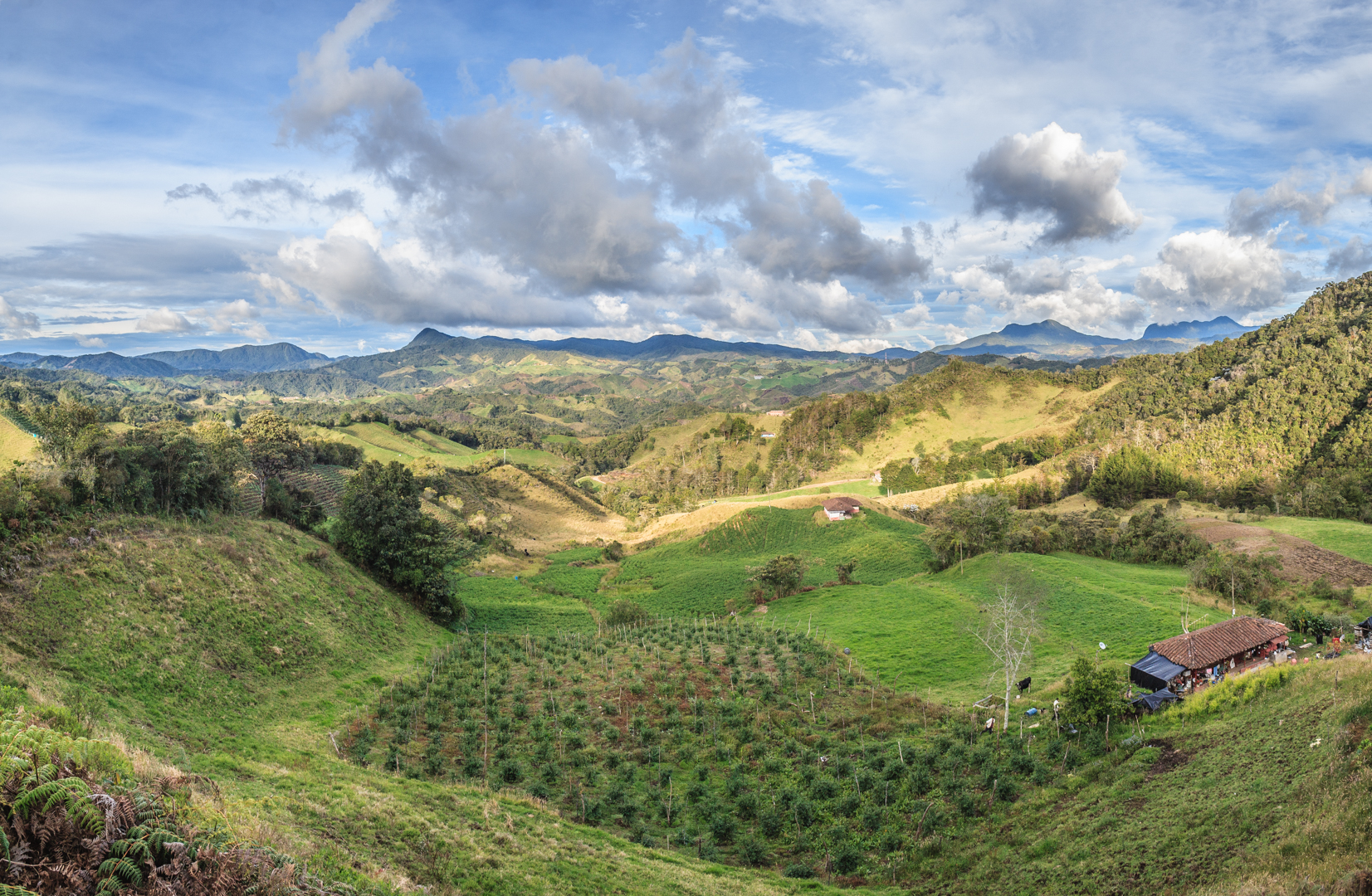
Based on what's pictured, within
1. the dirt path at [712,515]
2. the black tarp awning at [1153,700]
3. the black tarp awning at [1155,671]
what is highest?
the black tarp awning at [1153,700]

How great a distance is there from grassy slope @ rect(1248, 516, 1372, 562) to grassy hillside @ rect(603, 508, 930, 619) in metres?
35.8

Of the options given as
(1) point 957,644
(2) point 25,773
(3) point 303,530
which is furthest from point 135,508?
(1) point 957,644

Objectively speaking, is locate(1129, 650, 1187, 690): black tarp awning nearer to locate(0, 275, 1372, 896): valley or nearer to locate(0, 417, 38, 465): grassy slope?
locate(0, 275, 1372, 896): valley

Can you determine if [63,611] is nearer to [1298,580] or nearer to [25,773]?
[25,773]

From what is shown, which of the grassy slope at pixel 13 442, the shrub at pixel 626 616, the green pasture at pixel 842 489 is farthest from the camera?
the green pasture at pixel 842 489

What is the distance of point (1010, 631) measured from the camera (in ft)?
115

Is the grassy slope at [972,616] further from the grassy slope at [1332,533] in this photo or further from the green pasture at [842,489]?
the green pasture at [842,489]

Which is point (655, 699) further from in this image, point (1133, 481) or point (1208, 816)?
point (1133, 481)

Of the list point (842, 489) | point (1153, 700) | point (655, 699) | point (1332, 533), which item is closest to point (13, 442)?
point (655, 699)

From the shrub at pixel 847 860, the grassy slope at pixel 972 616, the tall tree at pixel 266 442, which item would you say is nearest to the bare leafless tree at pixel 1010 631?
the grassy slope at pixel 972 616

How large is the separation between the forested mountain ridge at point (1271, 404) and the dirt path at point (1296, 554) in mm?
35291

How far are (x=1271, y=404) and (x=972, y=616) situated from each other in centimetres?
11200

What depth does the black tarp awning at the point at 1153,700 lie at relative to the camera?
25250 mm

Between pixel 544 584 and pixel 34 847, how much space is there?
72.3 metres
